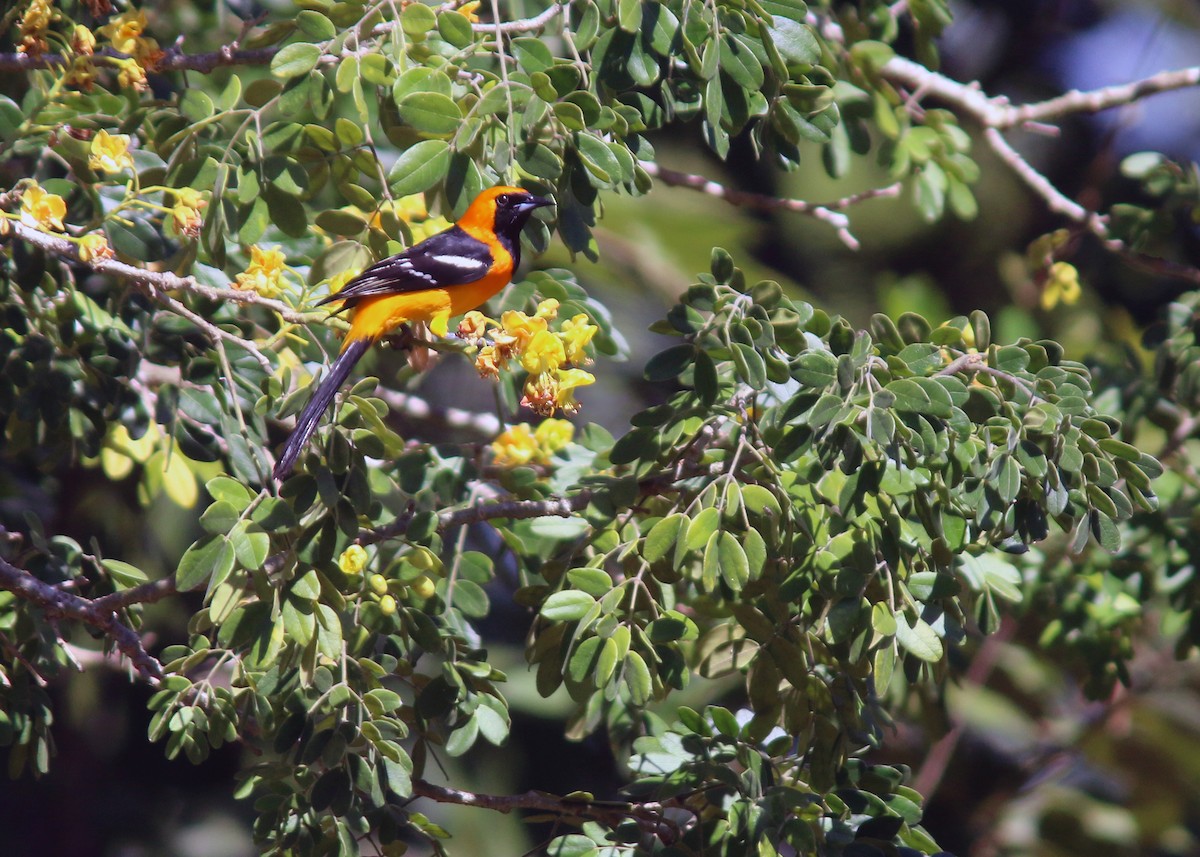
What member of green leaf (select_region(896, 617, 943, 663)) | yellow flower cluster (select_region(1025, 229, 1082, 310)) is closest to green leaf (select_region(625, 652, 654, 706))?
green leaf (select_region(896, 617, 943, 663))

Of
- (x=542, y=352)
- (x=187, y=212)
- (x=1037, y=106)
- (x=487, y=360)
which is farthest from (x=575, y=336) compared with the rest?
(x=1037, y=106)

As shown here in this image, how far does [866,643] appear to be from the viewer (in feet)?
7.64

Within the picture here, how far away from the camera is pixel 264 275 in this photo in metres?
2.43

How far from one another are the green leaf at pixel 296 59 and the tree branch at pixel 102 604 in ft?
3.62

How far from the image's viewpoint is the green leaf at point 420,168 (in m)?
2.25

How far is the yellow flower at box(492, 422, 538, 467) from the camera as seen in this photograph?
10.4 ft

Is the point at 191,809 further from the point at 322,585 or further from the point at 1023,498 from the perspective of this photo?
the point at 1023,498

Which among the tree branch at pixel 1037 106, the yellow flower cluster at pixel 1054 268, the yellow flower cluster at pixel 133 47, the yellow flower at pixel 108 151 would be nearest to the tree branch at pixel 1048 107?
the tree branch at pixel 1037 106

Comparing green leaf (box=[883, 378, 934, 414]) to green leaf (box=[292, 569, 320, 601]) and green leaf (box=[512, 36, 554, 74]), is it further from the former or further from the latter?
green leaf (box=[292, 569, 320, 601])

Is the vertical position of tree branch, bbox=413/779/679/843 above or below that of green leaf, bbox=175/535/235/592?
below

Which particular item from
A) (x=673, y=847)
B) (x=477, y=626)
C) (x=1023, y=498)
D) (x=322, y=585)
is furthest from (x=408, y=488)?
(x=477, y=626)

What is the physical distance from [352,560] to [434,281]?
742 millimetres

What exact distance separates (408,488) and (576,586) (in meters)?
0.56

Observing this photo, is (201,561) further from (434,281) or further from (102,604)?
(434,281)
